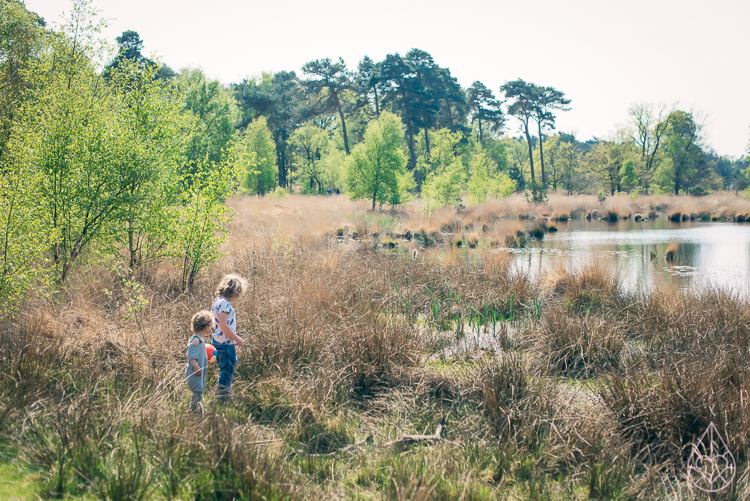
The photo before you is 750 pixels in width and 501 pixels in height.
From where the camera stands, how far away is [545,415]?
3812 millimetres

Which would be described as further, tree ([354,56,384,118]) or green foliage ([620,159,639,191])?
green foliage ([620,159,639,191])

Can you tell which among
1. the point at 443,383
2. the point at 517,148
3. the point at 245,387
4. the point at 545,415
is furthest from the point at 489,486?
the point at 517,148

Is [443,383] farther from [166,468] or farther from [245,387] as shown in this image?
[166,468]

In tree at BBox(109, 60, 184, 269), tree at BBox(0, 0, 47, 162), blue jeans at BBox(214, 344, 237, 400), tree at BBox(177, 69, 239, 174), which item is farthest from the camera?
tree at BBox(177, 69, 239, 174)

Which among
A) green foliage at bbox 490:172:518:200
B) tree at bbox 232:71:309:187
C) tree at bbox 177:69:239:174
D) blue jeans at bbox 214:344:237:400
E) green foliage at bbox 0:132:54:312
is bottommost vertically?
blue jeans at bbox 214:344:237:400

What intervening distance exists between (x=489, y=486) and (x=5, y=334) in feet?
16.4

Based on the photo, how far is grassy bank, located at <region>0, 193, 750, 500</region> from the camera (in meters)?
2.97

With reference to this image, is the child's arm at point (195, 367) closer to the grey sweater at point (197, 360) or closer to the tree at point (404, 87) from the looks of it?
the grey sweater at point (197, 360)

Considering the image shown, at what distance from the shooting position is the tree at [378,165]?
26.8 m

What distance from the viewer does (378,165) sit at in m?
26.8

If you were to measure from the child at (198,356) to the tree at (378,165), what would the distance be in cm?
2300

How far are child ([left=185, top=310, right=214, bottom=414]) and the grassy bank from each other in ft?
0.59

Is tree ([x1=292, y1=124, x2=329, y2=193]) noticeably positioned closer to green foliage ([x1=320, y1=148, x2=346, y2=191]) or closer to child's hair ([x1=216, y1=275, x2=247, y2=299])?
green foliage ([x1=320, y1=148, x2=346, y2=191])

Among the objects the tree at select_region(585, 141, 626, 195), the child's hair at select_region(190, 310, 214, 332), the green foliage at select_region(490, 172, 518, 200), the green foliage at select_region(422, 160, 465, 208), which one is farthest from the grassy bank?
the tree at select_region(585, 141, 626, 195)
